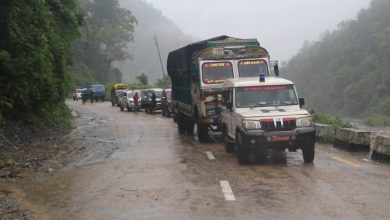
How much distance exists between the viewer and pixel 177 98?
23.7m

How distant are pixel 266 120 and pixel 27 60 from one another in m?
8.45

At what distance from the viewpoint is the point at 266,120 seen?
12.5m

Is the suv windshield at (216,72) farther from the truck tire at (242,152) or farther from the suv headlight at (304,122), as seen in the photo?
the suv headlight at (304,122)

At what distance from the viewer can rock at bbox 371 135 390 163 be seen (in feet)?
43.9

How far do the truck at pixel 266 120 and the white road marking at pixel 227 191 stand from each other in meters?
2.22

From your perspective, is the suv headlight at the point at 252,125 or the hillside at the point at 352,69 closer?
the suv headlight at the point at 252,125

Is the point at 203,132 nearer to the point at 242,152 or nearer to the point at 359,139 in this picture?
the point at 359,139

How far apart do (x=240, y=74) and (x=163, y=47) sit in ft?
590

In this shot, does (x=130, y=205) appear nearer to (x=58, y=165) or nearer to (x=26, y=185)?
(x=26, y=185)

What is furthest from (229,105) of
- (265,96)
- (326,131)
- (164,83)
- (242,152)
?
(164,83)

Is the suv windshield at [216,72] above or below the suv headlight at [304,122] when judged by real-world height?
above

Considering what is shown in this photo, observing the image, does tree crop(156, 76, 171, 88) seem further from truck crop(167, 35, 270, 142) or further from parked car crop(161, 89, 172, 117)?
truck crop(167, 35, 270, 142)

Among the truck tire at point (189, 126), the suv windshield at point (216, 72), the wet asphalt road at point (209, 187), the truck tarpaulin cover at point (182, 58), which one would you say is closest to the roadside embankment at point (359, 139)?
the wet asphalt road at point (209, 187)

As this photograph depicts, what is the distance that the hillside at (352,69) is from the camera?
2647 inches
